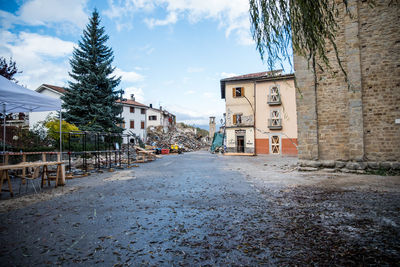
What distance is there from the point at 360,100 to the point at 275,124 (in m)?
15.5

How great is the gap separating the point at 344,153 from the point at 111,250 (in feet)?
33.4

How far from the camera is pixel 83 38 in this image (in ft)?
67.5

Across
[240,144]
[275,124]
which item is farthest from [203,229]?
[240,144]

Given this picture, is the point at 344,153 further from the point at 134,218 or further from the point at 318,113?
the point at 134,218

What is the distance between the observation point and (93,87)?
20141mm

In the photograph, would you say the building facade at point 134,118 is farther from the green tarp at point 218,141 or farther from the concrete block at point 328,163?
the concrete block at point 328,163

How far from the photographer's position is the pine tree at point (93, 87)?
19438mm

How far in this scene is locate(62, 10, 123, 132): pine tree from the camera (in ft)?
63.8

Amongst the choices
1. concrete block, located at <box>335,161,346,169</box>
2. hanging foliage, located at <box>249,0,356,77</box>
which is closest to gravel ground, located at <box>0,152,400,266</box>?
hanging foliage, located at <box>249,0,356,77</box>

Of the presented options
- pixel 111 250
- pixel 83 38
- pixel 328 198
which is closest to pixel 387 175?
pixel 328 198

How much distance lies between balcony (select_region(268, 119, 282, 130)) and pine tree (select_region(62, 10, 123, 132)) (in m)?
16.5

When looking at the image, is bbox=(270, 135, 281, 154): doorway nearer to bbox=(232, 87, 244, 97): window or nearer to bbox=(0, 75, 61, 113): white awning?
bbox=(232, 87, 244, 97): window

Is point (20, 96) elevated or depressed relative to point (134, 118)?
depressed

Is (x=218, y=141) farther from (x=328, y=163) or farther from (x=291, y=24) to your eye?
(x=291, y=24)
